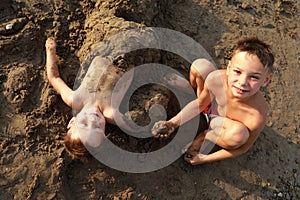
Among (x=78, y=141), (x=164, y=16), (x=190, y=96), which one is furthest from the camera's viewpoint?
→ (x=164, y=16)

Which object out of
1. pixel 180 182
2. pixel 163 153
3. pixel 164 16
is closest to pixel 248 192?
pixel 180 182

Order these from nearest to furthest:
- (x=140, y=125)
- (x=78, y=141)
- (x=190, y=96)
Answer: (x=78, y=141)
(x=140, y=125)
(x=190, y=96)

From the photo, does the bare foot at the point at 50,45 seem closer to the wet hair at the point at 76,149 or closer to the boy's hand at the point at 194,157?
the wet hair at the point at 76,149

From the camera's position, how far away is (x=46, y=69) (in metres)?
2.73

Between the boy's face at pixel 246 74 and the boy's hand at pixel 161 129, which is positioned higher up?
the boy's face at pixel 246 74

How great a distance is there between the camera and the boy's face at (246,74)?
2.20m

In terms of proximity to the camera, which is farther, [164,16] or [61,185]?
[164,16]

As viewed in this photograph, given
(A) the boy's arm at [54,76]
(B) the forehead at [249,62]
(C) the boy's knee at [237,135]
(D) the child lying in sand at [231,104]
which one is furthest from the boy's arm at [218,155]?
(A) the boy's arm at [54,76]

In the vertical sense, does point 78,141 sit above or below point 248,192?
above

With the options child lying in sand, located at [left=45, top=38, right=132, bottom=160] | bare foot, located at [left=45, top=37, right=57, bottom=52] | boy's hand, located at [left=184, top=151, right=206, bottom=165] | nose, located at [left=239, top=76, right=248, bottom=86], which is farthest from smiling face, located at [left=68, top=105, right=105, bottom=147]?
nose, located at [left=239, top=76, right=248, bottom=86]

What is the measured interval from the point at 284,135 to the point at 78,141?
1.62 m

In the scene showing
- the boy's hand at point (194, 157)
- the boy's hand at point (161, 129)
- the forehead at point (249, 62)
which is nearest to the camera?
the forehead at point (249, 62)

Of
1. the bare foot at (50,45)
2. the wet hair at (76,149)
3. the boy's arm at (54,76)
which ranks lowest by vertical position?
the wet hair at (76,149)

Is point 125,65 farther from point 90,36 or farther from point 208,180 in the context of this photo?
point 208,180
